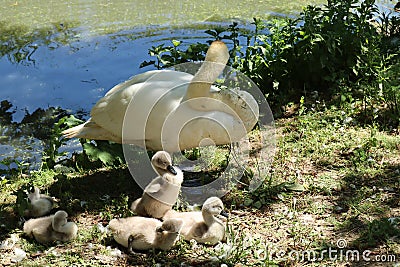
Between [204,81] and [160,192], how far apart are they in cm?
119

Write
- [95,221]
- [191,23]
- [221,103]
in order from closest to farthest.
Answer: [95,221] → [221,103] → [191,23]

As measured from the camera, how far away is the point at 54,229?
448cm

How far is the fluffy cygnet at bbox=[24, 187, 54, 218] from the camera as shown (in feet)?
15.9

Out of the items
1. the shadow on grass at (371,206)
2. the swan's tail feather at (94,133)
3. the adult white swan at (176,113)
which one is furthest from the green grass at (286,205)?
the adult white swan at (176,113)

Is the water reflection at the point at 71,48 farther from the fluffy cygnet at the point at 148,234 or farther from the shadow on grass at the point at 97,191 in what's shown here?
the fluffy cygnet at the point at 148,234

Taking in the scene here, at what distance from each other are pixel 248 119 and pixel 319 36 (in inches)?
75.7

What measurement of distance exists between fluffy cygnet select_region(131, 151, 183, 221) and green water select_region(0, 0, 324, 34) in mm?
6019

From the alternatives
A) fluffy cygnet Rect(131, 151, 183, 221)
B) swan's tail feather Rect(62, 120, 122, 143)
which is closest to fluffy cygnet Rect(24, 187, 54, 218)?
fluffy cygnet Rect(131, 151, 183, 221)

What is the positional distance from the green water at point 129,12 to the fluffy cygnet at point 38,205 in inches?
229

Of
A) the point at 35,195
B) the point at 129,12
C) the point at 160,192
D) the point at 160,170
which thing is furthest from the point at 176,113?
the point at 129,12

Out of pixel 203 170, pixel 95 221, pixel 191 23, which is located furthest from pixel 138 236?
pixel 191 23

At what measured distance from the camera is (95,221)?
4.89 metres

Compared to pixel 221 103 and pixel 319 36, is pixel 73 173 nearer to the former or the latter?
pixel 221 103

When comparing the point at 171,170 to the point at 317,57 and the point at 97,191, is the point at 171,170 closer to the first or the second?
the point at 97,191
